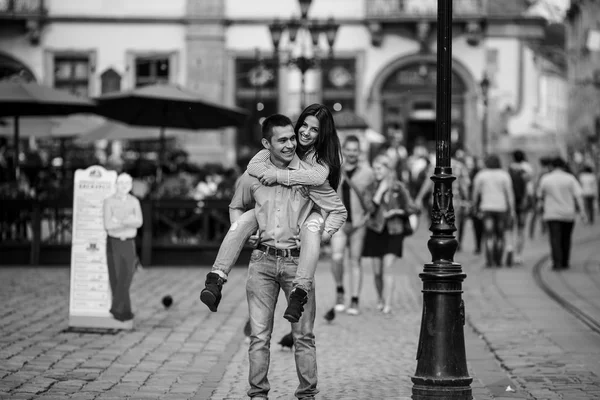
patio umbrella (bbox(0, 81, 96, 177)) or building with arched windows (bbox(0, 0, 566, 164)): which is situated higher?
building with arched windows (bbox(0, 0, 566, 164))

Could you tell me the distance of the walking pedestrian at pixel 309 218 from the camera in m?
7.15

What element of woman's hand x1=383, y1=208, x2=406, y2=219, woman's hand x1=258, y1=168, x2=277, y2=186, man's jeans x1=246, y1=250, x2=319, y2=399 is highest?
woman's hand x1=258, y1=168, x2=277, y2=186

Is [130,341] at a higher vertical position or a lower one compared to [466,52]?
lower

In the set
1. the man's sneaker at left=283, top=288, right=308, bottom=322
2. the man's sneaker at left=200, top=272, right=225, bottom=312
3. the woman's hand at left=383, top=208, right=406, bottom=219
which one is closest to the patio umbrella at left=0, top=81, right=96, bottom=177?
the woman's hand at left=383, top=208, right=406, bottom=219

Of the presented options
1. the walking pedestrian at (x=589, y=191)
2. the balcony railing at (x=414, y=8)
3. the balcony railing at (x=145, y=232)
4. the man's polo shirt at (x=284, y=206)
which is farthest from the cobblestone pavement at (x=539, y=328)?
the balcony railing at (x=414, y=8)

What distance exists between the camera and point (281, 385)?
351 inches

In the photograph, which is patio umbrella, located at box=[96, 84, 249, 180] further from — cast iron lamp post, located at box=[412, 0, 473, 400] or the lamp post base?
the lamp post base

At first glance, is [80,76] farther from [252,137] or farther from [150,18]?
[252,137]

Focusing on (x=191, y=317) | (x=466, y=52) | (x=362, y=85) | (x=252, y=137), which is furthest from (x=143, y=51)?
(x=191, y=317)

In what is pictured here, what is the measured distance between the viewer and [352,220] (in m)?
13.2

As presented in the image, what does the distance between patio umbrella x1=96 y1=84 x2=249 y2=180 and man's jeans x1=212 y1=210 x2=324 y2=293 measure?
1175 centimetres

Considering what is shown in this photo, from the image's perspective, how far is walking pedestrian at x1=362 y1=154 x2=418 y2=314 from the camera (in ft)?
43.9

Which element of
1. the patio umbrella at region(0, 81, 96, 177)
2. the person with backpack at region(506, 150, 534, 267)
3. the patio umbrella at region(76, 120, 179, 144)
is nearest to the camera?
the patio umbrella at region(0, 81, 96, 177)

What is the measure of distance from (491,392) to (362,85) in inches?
1130
